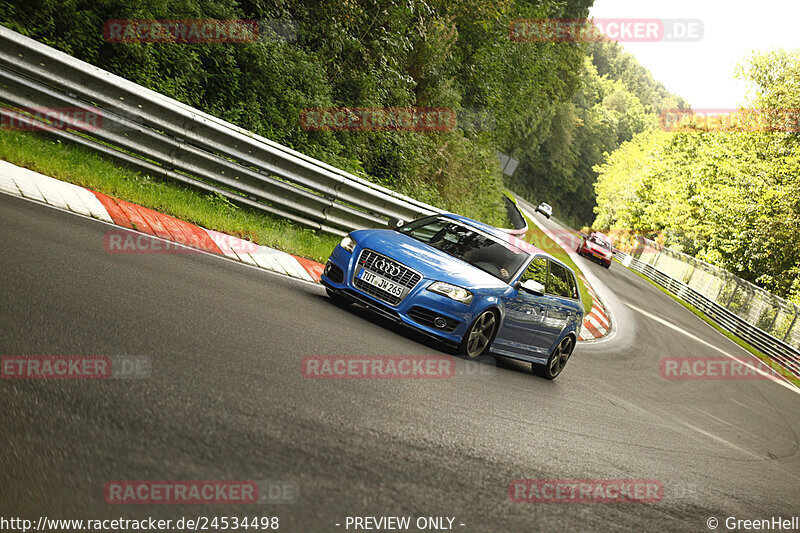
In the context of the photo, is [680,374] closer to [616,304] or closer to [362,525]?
[616,304]

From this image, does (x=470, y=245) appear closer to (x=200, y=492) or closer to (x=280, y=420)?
(x=280, y=420)

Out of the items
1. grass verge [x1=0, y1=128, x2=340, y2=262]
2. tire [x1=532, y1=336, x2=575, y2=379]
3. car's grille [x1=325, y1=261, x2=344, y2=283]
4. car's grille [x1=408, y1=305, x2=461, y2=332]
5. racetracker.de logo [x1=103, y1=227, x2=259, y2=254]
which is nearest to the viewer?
racetracker.de logo [x1=103, y1=227, x2=259, y2=254]

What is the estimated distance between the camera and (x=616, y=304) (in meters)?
25.5

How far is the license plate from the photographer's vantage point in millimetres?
7848

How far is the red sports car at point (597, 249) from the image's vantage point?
44.0 metres

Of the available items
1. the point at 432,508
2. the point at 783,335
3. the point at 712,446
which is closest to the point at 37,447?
the point at 432,508

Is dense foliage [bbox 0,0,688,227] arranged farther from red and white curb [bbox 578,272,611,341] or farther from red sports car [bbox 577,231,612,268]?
red sports car [bbox 577,231,612,268]

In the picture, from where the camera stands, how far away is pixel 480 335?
8.21 meters

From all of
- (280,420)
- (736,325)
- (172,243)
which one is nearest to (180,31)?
(172,243)

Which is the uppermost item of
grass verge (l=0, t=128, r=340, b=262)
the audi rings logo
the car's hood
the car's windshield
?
the car's windshield

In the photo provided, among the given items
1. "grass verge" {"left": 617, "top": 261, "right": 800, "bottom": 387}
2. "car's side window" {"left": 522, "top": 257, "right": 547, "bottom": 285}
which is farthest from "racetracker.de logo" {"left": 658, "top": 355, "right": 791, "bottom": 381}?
"car's side window" {"left": 522, "top": 257, "right": 547, "bottom": 285}

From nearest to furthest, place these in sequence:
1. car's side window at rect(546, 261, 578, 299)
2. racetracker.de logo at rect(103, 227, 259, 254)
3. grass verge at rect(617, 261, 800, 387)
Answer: racetracker.de logo at rect(103, 227, 259, 254), car's side window at rect(546, 261, 578, 299), grass verge at rect(617, 261, 800, 387)

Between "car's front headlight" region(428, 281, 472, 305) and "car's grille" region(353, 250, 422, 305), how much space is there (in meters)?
0.20

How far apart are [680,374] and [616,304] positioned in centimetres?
1013
